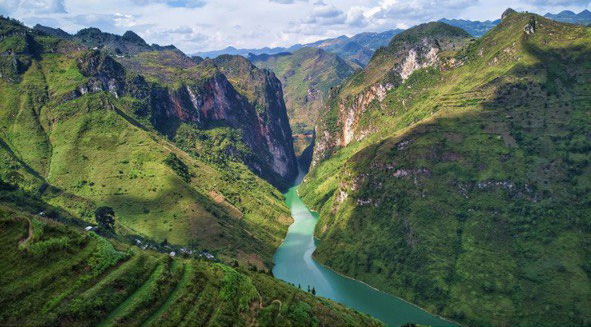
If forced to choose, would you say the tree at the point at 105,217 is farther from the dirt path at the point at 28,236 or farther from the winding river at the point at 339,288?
the dirt path at the point at 28,236

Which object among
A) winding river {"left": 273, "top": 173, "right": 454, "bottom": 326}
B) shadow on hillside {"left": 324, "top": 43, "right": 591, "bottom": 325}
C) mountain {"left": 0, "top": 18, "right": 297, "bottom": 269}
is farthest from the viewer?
mountain {"left": 0, "top": 18, "right": 297, "bottom": 269}

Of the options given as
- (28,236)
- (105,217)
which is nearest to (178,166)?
(105,217)

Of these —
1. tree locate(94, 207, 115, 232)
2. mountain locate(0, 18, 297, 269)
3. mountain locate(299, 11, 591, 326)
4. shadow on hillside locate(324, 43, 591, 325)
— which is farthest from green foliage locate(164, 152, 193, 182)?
shadow on hillside locate(324, 43, 591, 325)

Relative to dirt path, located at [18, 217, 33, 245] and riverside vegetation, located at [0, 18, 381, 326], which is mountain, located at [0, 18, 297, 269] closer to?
riverside vegetation, located at [0, 18, 381, 326]

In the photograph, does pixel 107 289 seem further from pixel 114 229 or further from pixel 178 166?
pixel 178 166

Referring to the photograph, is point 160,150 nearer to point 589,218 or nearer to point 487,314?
point 487,314

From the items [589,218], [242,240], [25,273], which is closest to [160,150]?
[242,240]

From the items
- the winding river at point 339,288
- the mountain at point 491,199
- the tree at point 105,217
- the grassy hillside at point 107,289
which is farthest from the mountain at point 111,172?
the grassy hillside at point 107,289
